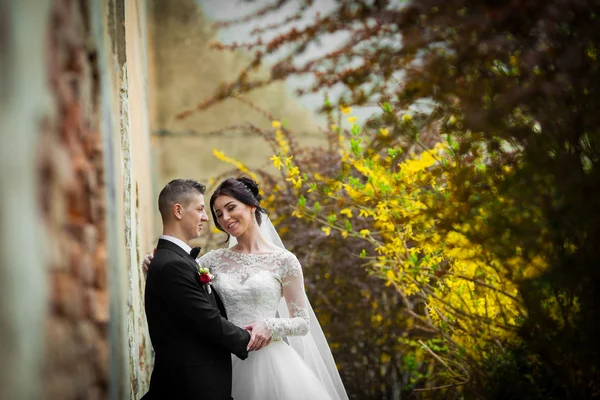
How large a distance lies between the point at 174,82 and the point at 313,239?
2.94m

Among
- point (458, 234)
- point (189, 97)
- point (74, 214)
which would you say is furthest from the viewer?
point (189, 97)

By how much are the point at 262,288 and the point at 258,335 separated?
0.89 feet

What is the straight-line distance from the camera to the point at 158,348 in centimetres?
270

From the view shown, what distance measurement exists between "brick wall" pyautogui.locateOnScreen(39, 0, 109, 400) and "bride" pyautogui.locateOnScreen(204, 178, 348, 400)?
3.61 feet

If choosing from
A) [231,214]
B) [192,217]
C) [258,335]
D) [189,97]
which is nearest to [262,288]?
[258,335]

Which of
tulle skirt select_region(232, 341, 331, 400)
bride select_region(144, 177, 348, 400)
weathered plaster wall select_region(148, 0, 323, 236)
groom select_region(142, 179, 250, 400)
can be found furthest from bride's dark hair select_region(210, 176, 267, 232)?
weathered plaster wall select_region(148, 0, 323, 236)

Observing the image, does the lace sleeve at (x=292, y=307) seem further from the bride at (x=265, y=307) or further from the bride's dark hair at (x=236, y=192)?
the bride's dark hair at (x=236, y=192)

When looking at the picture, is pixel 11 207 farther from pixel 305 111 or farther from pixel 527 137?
pixel 305 111

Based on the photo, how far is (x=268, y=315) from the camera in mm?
3213

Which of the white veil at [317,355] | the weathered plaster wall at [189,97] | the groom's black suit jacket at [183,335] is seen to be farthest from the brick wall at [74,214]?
the weathered plaster wall at [189,97]

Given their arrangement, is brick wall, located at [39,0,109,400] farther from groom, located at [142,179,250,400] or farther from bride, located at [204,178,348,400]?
bride, located at [204,178,348,400]

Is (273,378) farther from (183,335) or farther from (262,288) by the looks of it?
(183,335)

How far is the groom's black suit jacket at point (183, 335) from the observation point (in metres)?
2.63

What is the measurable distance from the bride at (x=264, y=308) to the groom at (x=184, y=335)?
11.7 inches
